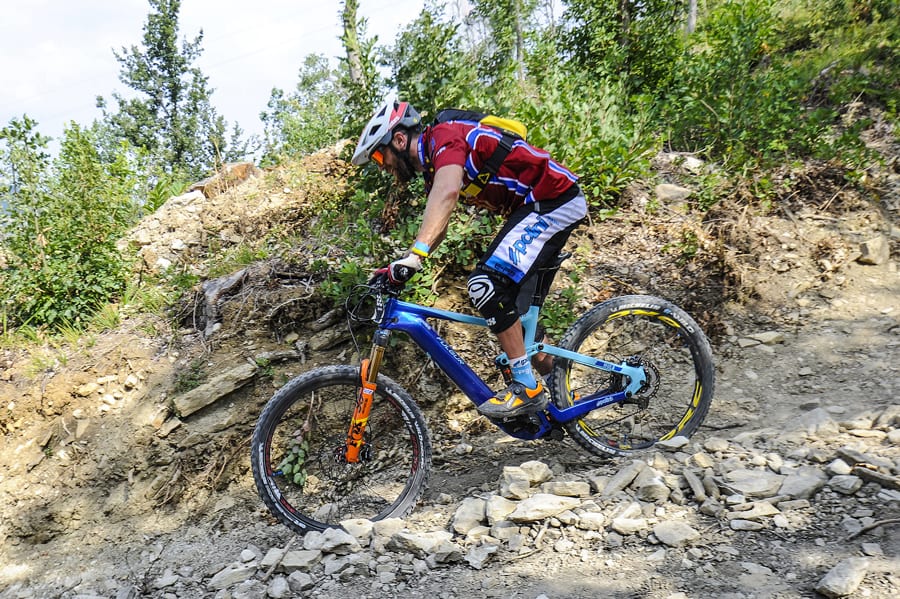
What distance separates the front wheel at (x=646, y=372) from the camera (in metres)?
3.93

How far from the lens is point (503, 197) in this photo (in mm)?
3674

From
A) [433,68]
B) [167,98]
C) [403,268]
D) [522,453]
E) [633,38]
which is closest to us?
[403,268]

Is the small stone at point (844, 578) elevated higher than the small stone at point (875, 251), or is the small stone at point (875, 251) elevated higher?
the small stone at point (875, 251)

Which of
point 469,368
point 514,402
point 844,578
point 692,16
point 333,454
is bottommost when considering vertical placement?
point 333,454

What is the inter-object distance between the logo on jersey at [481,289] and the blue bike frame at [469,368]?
206 mm

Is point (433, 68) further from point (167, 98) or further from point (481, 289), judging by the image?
point (167, 98)

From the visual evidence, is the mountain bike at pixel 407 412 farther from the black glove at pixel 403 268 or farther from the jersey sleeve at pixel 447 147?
the jersey sleeve at pixel 447 147

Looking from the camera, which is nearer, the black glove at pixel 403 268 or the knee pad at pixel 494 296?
the black glove at pixel 403 268

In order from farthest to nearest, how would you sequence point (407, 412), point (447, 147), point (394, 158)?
point (407, 412)
point (394, 158)
point (447, 147)

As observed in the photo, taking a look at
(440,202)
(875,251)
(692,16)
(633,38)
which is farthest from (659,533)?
(692,16)

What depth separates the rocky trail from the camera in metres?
2.83

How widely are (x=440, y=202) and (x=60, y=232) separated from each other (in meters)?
4.55

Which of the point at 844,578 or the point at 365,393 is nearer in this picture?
the point at 844,578

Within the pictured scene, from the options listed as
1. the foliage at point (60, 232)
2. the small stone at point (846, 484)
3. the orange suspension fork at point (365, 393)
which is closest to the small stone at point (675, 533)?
the small stone at point (846, 484)
